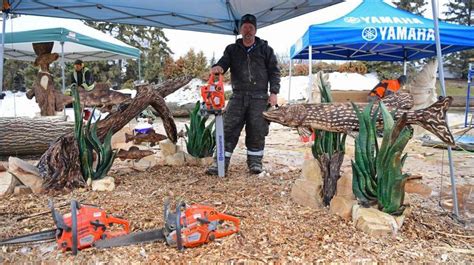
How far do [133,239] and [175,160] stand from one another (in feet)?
7.44

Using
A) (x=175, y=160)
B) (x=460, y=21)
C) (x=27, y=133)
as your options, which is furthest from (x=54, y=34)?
(x=460, y=21)

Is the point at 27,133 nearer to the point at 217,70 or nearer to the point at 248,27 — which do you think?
the point at 217,70

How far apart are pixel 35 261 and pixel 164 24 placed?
3.84m

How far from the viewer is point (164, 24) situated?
17.0ft

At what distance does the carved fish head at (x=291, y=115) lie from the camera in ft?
8.64

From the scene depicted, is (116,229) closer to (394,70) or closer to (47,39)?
(47,39)

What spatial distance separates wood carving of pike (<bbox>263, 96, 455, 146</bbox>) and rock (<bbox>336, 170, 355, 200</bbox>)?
0.35 m

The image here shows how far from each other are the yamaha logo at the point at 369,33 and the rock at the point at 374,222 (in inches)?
168

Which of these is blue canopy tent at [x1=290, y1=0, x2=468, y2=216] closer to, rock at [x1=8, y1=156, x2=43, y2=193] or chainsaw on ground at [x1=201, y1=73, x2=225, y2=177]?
chainsaw on ground at [x1=201, y1=73, x2=225, y2=177]

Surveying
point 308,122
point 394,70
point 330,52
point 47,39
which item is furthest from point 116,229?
point 394,70

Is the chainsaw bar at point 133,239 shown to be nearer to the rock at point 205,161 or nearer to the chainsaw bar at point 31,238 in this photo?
the chainsaw bar at point 31,238

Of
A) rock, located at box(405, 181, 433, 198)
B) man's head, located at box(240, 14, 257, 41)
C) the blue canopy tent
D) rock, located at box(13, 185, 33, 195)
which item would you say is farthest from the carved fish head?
the blue canopy tent

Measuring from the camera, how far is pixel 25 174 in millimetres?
3291

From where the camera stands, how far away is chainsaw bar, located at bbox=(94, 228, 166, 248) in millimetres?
2115
